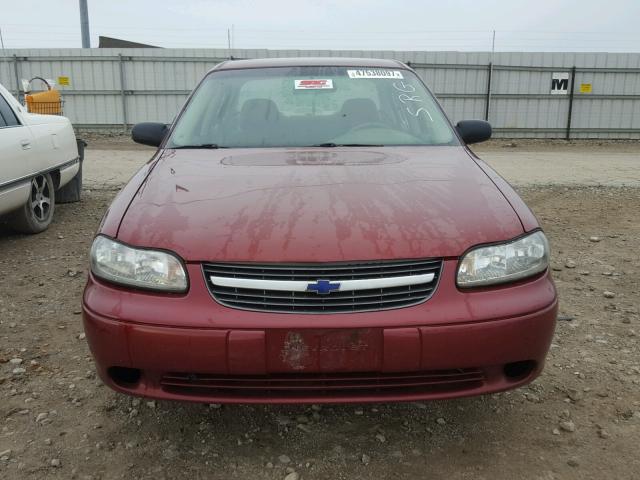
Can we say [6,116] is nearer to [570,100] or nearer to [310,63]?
[310,63]

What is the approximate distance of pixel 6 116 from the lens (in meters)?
4.83

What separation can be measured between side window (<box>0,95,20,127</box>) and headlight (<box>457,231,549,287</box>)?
414 cm

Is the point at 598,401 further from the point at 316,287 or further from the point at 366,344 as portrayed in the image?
the point at 316,287

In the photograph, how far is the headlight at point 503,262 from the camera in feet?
6.51

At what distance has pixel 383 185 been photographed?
236 centimetres

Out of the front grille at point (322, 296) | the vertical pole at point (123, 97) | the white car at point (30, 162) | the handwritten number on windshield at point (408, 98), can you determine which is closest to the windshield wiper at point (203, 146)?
the handwritten number on windshield at point (408, 98)

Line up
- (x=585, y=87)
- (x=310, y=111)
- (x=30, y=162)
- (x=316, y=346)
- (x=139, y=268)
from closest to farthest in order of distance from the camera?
(x=316, y=346)
(x=139, y=268)
(x=310, y=111)
(x=30, y=162)
(x=585, y=87)

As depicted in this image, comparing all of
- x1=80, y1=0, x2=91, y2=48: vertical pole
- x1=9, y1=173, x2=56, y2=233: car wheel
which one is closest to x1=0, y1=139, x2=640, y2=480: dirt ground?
x1=9, y1=173, x2=56, y2=233: car wheel

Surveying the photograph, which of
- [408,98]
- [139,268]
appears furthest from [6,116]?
[139,268]

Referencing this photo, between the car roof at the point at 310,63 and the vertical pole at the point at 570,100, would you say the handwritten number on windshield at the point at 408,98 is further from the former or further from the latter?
the vertical pole at the point at 570,100

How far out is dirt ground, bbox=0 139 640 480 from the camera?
2.09 metres

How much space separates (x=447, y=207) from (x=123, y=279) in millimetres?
1177

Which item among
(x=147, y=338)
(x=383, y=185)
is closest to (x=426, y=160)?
(x=383, y=185)

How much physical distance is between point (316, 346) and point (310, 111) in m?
1.74
